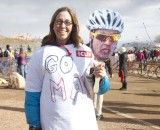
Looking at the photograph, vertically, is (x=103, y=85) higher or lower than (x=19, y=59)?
lower

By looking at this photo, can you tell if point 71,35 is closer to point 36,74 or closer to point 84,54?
point 84,54

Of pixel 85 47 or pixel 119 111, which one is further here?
pixel 119 111

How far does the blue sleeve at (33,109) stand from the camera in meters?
3.74

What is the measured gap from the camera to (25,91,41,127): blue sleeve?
3.74 m

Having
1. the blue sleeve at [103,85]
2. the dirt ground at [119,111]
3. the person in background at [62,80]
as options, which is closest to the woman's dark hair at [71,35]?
the person in background at [62,80]

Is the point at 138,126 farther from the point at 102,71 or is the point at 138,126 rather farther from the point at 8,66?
the point at 8,66

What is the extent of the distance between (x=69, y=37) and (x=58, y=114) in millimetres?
607

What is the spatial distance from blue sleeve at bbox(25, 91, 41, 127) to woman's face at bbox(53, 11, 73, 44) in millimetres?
463

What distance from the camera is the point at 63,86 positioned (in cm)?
372

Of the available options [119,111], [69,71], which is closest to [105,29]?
[69,71]

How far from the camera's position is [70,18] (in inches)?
150

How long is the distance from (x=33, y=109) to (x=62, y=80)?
0.31 m

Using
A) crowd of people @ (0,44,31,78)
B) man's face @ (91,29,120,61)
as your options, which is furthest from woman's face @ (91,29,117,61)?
crowd of people @ (0,44,31,78)

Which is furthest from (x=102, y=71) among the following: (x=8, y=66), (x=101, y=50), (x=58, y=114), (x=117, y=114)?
(x=8, y=66)
